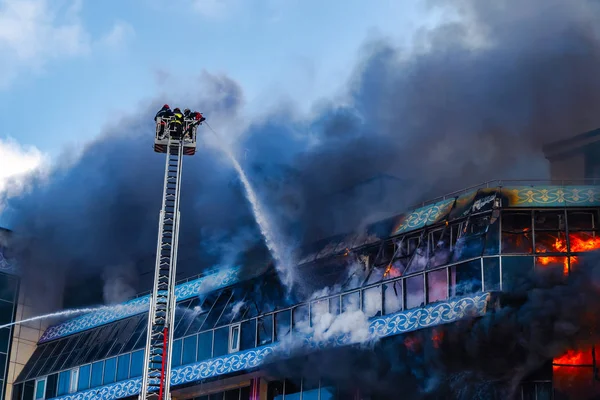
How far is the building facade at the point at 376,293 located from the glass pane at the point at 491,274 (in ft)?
0.13

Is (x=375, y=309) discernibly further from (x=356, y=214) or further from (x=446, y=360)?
(x=356, y=214)

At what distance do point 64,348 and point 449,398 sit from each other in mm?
27630

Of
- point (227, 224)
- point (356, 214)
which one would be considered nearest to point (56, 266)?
point (227, 224)

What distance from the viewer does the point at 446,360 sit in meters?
45.2

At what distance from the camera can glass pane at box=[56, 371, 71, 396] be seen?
62103mm

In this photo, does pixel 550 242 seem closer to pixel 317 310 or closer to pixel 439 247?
pixel 439 247

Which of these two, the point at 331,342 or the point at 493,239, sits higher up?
the point at 493,239

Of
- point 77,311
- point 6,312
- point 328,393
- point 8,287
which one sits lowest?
point 328,393

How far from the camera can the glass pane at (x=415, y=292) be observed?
46969 millimetres

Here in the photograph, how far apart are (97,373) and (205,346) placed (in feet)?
27.2

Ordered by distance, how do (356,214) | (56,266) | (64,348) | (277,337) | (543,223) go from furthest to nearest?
(56,266), (64,348), (356,214), (277,337), (543,223)

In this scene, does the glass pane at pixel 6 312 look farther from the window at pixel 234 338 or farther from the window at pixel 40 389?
the window at pixel 234 338

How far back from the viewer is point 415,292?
47312 millimetres

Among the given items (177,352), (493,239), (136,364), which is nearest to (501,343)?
(493,239)
